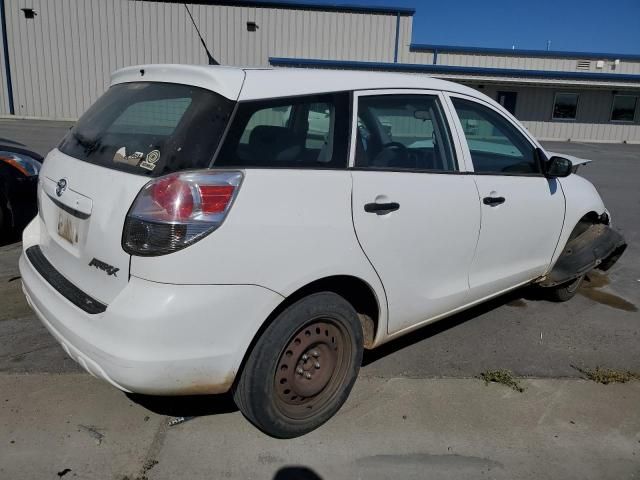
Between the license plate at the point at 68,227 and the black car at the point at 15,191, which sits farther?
the black car at the point at 15,191

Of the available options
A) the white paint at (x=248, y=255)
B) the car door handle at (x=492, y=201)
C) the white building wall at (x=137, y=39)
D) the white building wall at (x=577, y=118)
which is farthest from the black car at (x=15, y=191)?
the white building wall at (x=577, y=118)

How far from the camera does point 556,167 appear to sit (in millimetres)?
3877

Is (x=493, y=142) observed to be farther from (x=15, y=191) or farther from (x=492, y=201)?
(x=15, y=191)

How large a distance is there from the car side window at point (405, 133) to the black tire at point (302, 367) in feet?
2.70

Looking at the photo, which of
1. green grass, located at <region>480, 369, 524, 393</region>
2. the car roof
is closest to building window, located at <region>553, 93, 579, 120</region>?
green grass, located at <region>480, 369, 524, 393</region>

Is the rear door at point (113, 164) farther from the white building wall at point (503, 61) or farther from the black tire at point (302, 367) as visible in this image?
the white building wall at point (503, 61)

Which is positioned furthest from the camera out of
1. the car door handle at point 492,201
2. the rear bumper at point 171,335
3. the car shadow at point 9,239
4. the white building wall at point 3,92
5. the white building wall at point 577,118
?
the white building wall at point 577,118

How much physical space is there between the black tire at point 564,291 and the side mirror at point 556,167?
4.04ft

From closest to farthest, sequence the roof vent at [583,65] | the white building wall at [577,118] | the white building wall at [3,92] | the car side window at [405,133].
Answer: the car side window at [405,133] < the white building wall at [3,92] < the white building wall at [577,118] < the roof vent at [583,65]

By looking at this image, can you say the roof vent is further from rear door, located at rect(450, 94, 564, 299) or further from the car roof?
the car roof

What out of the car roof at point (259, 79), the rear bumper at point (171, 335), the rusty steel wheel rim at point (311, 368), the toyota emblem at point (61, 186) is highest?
the car roof at point (259, 79)

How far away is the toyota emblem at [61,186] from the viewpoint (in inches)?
106

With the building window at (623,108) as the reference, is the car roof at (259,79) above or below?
above

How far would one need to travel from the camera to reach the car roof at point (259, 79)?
2.44 meters
